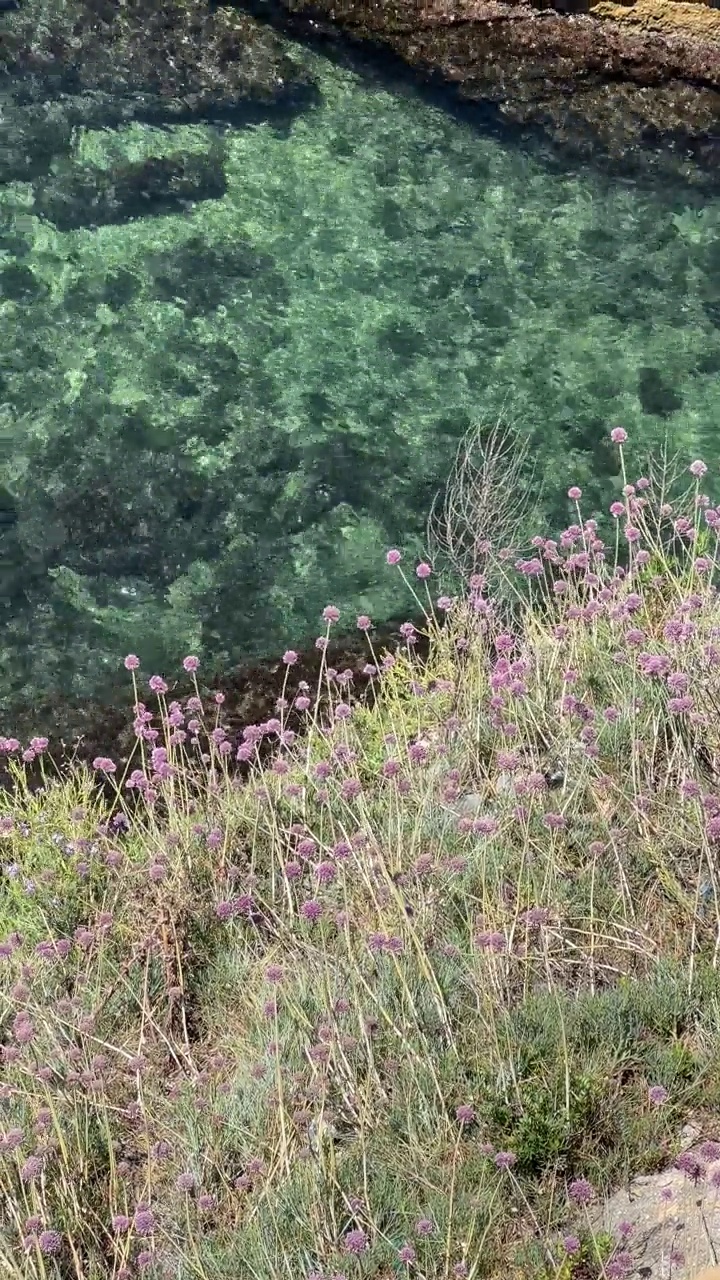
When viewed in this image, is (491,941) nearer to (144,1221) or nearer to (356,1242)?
(356,1242)

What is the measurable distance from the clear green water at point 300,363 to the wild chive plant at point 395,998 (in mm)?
1636

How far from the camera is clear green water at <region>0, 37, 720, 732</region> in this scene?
4934mm

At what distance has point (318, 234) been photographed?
6.87 meters

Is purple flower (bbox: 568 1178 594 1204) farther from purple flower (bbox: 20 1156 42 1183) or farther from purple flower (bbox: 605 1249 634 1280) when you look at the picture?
purple flower (bbox: 20 1156 42 1183)

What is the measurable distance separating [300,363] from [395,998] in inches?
165

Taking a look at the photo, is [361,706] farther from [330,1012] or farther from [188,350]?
[188,350]

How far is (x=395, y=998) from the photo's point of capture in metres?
2.33

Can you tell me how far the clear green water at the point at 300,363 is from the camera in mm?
4934

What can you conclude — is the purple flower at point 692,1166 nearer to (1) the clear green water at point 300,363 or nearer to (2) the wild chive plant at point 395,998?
(2) the wild chive plant at point 395,998

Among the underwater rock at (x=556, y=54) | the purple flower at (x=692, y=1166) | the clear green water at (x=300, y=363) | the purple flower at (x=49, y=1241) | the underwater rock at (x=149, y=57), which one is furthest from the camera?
the underwater rock at (x=556, y=54)

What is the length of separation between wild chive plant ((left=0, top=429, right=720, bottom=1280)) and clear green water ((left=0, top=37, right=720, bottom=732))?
5.37ft

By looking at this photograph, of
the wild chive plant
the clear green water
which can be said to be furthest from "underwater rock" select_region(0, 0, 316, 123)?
the wild chive plant

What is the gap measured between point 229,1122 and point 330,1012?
0.24 m

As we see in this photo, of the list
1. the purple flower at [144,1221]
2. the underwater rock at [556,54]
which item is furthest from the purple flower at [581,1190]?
the underwater rock at [556,54]
